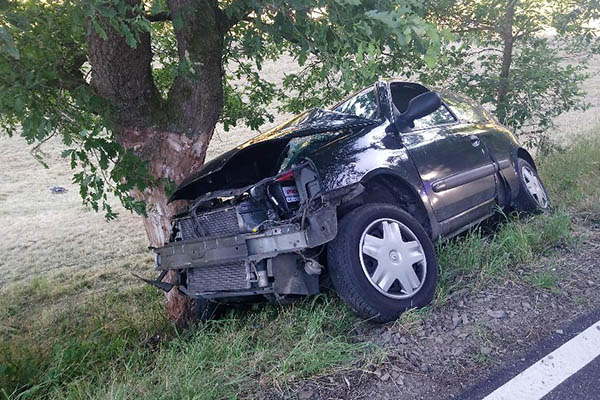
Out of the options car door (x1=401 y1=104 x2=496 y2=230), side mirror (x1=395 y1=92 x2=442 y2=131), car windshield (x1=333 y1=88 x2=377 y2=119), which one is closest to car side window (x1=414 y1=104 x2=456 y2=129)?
car door (x1=401 y1=104 x2=496 y2=230)

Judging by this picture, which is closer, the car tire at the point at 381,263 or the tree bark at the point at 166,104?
the car tire at the point at 381,263

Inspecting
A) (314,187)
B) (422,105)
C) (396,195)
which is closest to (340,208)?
(314,187)

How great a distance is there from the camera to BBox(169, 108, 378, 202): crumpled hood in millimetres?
3697

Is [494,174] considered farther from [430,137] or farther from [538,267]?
[538,267]

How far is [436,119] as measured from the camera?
4797mm

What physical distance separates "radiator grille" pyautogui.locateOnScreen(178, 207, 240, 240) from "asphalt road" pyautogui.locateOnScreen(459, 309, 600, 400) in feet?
5.90

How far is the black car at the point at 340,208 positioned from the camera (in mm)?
3150

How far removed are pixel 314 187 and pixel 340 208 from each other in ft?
1.05

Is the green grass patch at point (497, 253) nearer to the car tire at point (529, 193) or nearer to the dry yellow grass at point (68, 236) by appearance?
the car tire at point (529, 193)

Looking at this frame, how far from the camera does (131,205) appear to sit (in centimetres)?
469

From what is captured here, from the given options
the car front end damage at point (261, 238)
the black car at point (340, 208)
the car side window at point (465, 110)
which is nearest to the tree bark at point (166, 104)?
the black car at point (340, 208)

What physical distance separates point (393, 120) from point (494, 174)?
4.71 feet

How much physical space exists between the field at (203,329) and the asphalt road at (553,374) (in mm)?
607

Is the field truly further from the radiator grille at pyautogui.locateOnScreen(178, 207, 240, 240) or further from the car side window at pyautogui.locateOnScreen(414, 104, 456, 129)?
the car side window at pyautogui.locateOnScreen(414, 104, 456, 129)
